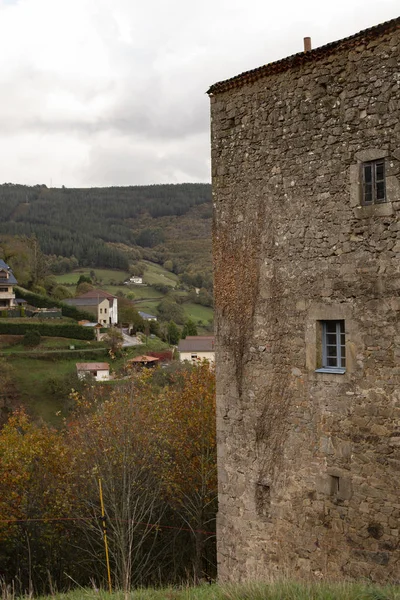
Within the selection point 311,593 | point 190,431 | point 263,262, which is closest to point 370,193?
point 263,262

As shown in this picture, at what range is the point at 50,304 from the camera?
266ft

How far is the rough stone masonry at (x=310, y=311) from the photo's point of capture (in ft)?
25.6

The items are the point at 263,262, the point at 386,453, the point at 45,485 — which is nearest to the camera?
the point at 386,453

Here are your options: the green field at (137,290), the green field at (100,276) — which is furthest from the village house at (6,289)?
the green field at (100,276)

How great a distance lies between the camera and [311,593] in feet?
20.4

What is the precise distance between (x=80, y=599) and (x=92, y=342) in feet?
202

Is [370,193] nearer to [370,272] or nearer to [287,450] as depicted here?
[370,272]

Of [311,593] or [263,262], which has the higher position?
[263,262]

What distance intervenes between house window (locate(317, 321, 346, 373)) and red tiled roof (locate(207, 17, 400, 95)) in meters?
3.42

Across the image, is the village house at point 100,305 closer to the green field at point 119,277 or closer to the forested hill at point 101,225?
the green field at point 119,277

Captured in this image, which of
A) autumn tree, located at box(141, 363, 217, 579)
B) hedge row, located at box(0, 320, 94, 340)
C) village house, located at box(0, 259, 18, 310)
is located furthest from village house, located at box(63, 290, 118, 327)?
autumn tree, located at box(141, 363, 217, 579)

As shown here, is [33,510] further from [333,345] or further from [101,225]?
[101,225]

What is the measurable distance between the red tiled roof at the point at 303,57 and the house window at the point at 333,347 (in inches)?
135

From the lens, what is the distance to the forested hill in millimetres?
142750
